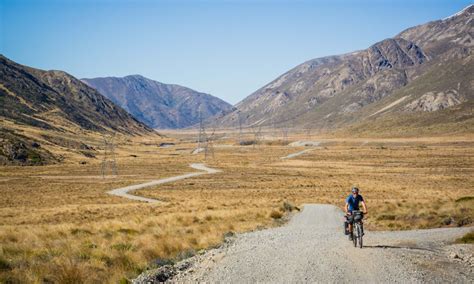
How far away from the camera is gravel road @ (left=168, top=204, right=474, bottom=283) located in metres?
11.7

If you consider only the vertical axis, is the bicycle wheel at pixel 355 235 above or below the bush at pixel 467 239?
above

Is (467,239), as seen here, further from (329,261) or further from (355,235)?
(329,261)

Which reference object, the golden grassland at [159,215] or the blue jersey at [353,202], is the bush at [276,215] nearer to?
the golden grassland at [159,215]

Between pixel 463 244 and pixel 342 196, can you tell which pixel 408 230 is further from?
pixel 342 196

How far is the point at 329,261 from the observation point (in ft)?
44.2

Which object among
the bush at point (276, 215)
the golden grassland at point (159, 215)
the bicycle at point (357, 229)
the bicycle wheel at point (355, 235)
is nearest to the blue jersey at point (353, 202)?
the bicycle at point (357, 229)

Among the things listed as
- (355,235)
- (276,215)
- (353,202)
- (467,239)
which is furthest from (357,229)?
(276,215)

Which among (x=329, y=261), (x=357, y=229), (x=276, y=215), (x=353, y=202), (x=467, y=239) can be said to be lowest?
(x=276, y=215)

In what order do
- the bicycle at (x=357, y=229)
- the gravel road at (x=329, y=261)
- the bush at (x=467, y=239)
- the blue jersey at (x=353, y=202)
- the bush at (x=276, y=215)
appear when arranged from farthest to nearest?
1. the bush at (x=276, y=215)
2. the bush at (x=467, y=239)
3. the blue jersey at (x=353, y=202)
4. the bicycle at (x=357, y=229)
5. the gravel road at (x=329, y=261)

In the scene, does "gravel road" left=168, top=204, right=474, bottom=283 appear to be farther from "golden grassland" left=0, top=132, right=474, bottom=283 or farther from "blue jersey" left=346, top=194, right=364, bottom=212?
"golden grassland" left=0, top=132, right=474, bottom=283

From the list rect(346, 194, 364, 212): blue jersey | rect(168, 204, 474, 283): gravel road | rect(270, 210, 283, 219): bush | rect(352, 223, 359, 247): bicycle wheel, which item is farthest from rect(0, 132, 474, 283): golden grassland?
rect(346, 194, 364, 212): blue jersey

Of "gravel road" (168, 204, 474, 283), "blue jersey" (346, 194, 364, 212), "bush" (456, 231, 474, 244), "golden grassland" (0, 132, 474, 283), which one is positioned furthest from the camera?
"bush" (456, 231, 474, 244)

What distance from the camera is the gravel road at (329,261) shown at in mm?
11711

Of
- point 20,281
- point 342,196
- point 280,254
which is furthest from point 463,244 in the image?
point 342,196
